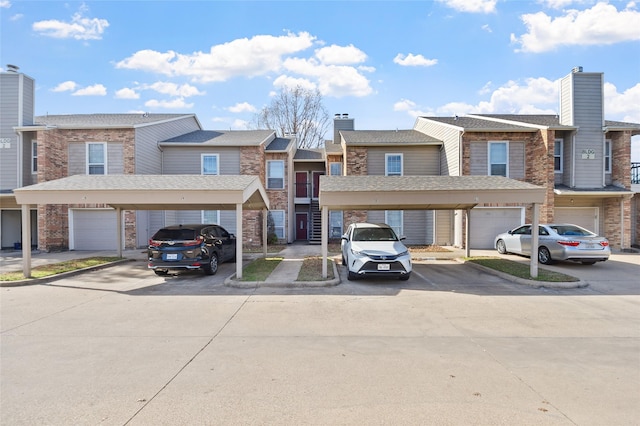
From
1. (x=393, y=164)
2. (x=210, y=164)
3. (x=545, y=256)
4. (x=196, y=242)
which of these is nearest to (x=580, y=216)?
(x=545, y=256)

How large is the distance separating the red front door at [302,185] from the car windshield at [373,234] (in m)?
13.2

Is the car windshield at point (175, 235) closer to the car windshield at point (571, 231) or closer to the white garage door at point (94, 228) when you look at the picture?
the white garage door at point (94, 228)

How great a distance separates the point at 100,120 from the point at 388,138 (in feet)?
51.1

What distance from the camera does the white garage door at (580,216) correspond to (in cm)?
1869

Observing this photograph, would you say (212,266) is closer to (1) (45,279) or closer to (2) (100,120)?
(1) (45,279)

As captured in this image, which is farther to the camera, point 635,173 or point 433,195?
point 635,173

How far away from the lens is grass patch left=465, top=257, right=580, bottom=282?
32.1ft

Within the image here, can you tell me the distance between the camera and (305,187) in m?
24.3

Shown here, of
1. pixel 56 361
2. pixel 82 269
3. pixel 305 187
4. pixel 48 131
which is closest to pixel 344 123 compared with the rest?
pixel 305 187

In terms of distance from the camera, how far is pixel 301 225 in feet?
80.6

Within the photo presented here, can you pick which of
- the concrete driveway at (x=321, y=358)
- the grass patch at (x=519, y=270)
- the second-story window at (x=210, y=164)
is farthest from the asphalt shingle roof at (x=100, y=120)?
the grass patch at (x=519, y=270)

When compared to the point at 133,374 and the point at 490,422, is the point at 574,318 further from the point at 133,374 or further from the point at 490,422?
the point at 133,374

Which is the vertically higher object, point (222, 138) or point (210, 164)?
point (222, 138)

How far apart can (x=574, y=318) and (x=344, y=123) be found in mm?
21137
